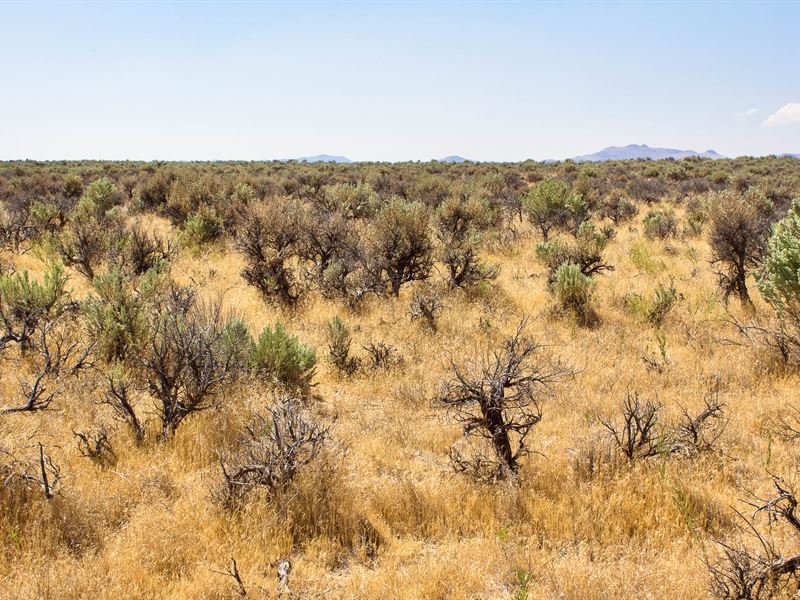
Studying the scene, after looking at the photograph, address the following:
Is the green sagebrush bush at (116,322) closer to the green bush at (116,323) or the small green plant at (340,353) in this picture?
the green bush at (116,323)

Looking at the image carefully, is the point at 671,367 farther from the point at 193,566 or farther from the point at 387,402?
the point at 193,566

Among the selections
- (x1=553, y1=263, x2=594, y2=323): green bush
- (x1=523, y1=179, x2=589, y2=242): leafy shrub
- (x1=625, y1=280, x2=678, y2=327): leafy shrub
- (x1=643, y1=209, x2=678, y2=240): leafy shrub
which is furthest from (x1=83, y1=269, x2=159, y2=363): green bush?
(x1=643, y1=209, x2=678, y2=240): leafy shrub

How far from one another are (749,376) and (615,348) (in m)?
1.73

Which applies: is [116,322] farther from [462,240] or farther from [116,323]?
[462,240]

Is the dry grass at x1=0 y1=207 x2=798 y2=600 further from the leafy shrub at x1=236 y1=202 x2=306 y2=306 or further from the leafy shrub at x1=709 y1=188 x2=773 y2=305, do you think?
the leafy shrub at x1=236 y1=202 x2=306 y2=306

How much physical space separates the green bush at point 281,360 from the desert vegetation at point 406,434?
3cm

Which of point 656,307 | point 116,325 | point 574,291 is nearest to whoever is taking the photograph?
point 116,325

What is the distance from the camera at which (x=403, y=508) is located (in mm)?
3969

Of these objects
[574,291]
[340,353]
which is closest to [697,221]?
[574,291]

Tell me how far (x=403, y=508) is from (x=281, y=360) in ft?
9.40

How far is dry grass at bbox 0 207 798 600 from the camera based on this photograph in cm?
315

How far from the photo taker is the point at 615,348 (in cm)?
739

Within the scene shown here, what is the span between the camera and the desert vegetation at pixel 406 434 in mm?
3270

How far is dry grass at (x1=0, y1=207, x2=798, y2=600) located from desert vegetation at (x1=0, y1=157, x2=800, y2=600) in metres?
0.02
